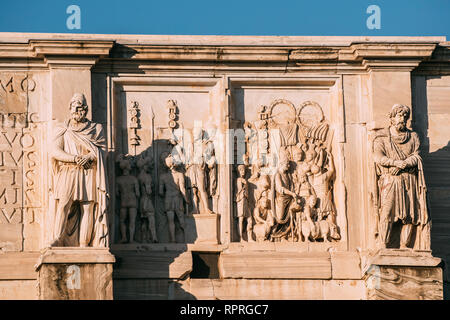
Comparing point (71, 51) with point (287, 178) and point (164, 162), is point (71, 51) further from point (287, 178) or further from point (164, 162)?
point (287, 178)

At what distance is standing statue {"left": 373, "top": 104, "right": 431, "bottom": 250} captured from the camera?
37.2 m

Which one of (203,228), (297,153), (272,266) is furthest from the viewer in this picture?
(297,153)

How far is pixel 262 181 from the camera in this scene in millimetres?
37875

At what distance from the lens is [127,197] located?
3744 cm

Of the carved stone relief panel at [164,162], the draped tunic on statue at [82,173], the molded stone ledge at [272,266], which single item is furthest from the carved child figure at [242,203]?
the draped tunic on statue at [82,173]

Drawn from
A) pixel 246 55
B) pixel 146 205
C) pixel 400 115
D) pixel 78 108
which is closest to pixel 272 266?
pixel 146 205

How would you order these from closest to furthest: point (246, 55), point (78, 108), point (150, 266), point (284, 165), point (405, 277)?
point (405, 277) → point (78, 108) → point (150, 266) → point (284, 165) → point (246, 55)

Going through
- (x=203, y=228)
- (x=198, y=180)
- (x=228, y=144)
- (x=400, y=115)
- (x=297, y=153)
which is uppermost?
(x=400, y=115)

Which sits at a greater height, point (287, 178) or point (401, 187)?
point (287, 178)

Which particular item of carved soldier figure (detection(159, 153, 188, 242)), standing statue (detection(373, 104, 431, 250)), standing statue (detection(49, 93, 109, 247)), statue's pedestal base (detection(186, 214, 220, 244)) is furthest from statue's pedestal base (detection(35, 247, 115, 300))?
standing statue (detection(373, 104, 431, 250))

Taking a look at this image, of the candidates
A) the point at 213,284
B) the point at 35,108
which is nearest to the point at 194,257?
the point at 213,284

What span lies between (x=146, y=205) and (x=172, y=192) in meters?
0.50

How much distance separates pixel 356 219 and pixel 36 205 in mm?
5286

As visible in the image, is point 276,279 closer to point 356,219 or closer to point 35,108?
A: point 356,219
